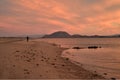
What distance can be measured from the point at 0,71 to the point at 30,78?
2634mm

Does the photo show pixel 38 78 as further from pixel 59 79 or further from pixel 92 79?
pixel 92 79

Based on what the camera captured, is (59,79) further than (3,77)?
Yes

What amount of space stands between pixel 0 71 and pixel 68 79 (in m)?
4.73

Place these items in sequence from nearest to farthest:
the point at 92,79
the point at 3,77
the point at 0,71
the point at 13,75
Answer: the point at 3,77 → the point at 13,75 → the point at 0,71 → the point at 92,79

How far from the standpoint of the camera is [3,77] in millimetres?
12328

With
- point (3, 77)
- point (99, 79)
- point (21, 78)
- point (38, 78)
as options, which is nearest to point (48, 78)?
point (38, 78)

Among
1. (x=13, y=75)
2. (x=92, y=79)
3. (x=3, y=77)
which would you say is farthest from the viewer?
(x=92, y=79)

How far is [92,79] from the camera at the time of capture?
1505cm

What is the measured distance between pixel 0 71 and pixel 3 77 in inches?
72.0

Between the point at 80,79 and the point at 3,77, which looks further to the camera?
the point at 80,79

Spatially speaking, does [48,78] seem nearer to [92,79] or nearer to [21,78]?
[21,78]

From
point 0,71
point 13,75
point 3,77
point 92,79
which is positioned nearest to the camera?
point 3,77

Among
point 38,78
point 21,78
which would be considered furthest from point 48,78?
point 21,78

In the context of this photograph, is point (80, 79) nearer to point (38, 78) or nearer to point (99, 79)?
point (99, 79)
